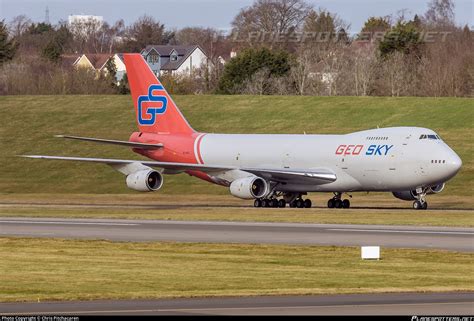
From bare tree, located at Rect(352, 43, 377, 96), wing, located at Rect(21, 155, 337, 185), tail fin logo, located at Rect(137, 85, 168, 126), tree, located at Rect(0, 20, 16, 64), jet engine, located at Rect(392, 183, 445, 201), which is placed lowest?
jet engine, located at Rect(392, 183, 445, 201)

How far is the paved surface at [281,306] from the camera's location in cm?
2202

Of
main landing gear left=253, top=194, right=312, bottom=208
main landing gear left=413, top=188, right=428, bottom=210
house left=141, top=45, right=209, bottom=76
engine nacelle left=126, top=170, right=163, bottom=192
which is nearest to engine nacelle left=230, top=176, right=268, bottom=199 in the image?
main landing gear left=253, top=194, right=312, bottom=208

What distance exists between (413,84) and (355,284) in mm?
90894

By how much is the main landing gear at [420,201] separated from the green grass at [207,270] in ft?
76.5

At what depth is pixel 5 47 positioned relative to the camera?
13388cm

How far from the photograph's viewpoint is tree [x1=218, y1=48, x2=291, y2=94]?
118500mm

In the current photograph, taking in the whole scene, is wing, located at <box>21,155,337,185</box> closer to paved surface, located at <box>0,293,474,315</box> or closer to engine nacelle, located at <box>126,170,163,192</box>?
engine nacelle, located at <box>126,170,163,192</box>

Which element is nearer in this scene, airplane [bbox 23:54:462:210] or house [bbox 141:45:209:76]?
airplane [bbox 23:54:462:210]

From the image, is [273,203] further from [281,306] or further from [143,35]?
[143,35]

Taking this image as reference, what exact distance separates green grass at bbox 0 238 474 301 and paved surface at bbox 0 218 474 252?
2469 millimetres

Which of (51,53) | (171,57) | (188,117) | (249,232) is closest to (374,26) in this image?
(171,57)

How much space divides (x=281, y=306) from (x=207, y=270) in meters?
7.32

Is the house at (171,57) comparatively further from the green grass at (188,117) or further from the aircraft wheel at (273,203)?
the aircraft wheel at (273,203)

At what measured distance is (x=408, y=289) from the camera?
85.6 feet
